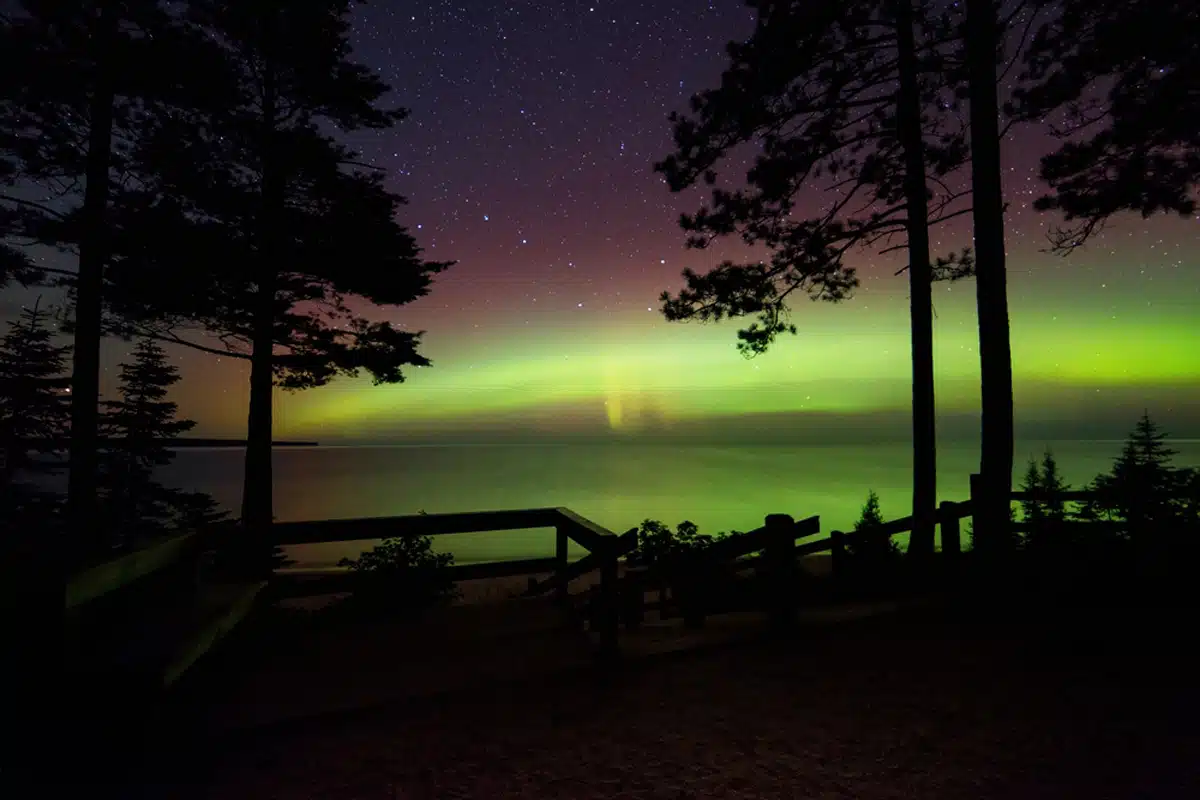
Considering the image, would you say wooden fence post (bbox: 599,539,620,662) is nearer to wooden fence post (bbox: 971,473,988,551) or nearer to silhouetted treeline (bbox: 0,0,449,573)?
wooden fence post (bbox: 971,473,988,551)

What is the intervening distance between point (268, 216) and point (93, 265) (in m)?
3.41

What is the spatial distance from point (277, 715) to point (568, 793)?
2.11 meters

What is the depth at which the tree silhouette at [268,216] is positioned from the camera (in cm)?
1348

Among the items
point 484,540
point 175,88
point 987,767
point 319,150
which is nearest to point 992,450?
point 987,767

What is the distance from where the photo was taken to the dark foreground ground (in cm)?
338

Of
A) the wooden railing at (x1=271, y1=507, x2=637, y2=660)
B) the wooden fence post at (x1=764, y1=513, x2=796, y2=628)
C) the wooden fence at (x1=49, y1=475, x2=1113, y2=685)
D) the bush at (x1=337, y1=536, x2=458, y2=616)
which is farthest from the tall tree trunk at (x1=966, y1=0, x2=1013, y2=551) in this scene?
the bush at (x1=337, y1=536, x2=458, y2=616)

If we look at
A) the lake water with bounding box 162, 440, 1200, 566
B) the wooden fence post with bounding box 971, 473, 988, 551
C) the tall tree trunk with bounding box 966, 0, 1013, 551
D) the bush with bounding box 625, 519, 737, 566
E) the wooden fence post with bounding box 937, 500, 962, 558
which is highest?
the tall tree trunk with bounding box 966, 0, 1013, 551

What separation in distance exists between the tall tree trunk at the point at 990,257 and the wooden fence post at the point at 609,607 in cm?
A: 528

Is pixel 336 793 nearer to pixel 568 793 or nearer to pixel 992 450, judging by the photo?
pixel 568 793

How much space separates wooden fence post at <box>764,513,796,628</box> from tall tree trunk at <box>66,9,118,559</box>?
12.5 m

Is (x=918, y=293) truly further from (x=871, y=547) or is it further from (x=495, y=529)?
(x=495, y=529)

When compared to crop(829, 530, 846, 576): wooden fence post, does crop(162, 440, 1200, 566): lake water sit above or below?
below

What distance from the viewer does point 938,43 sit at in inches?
365

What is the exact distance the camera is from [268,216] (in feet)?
46.4
